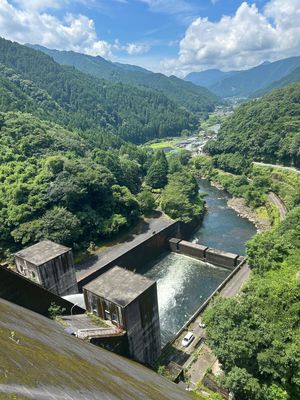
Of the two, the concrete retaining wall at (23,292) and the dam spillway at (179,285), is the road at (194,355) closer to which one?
the dam spillway at (179,285)

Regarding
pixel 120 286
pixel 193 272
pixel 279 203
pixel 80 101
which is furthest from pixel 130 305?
pixel 80 101

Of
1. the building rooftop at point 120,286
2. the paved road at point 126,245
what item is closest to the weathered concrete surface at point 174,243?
the paved road at point 126,245

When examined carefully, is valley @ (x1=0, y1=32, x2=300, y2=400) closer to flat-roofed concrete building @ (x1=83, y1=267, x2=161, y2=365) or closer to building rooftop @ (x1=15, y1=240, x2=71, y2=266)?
flat-roofed concrete building @ (x1=83, y1=267, x2=161, y2=365)

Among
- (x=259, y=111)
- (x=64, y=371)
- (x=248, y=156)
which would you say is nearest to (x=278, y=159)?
(x=248, y=156)

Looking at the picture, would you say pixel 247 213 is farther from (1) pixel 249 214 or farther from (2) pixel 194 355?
(2) pixel 194 355

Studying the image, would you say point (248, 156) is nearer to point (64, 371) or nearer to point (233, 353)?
point (233, 353)

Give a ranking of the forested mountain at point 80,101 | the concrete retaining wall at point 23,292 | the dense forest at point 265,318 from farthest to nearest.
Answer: the forested mountain at point 80,101 → the dense forest at point 265,318 → the concrete retaining wall at point 23,292
